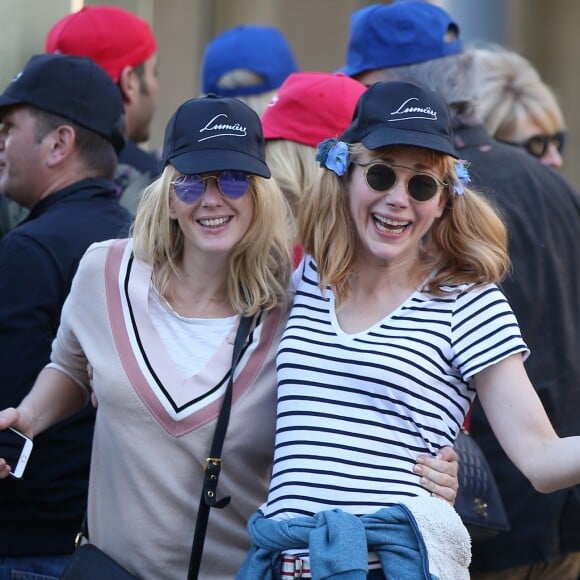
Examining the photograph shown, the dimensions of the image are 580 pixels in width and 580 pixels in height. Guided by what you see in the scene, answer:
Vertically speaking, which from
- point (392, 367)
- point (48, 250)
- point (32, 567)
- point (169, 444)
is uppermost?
point (392, 367)

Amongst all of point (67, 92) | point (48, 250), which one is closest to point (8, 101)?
point (67, 92)

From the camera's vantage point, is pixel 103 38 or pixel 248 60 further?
pixel 248 60

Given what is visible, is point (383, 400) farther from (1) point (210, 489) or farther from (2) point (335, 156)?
(2) point (335, 156)

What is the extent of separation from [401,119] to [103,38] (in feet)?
8.10

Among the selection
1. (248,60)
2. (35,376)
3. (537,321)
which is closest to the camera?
(35,376)

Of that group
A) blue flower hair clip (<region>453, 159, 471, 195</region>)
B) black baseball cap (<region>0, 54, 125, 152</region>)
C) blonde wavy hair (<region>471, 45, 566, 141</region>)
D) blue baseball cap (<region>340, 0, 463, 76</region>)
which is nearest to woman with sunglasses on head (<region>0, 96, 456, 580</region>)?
blue flower hair clip (<region>453, 159, 471, 195</region>)

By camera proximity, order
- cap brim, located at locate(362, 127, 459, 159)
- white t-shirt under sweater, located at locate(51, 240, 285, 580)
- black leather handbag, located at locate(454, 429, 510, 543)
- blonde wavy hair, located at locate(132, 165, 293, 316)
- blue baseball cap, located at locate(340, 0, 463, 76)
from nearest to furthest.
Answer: cap brim, located at locate(362, 127, 459, 159) < white t-shirt under sweater, located at locate(51, 240, 285, 580) < blonde wavy hair, located at locate(132, 165, 293, 316) < black leather handbag, located at locate(454, 429, 510, 543) < blue baseball cap, located at locate(340, 0, 463, 76)

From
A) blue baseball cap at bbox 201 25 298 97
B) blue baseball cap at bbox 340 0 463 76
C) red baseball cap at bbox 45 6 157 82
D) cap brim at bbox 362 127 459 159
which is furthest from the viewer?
blue baseball cap at bbox 201 25 298 97

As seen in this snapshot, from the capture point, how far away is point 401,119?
9.64 feet

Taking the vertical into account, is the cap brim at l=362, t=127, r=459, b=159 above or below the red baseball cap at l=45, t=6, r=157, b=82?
above

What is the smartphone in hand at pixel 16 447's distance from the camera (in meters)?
3.20

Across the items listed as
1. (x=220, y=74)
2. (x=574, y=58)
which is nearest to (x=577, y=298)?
(x=220, y=74)

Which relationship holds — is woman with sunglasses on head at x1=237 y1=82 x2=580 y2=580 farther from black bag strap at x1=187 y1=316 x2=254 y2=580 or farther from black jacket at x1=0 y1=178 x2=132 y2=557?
black jacket at x1=0 y1=178 x2=132 y2=557

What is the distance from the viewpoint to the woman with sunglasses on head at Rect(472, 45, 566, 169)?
4930mm
